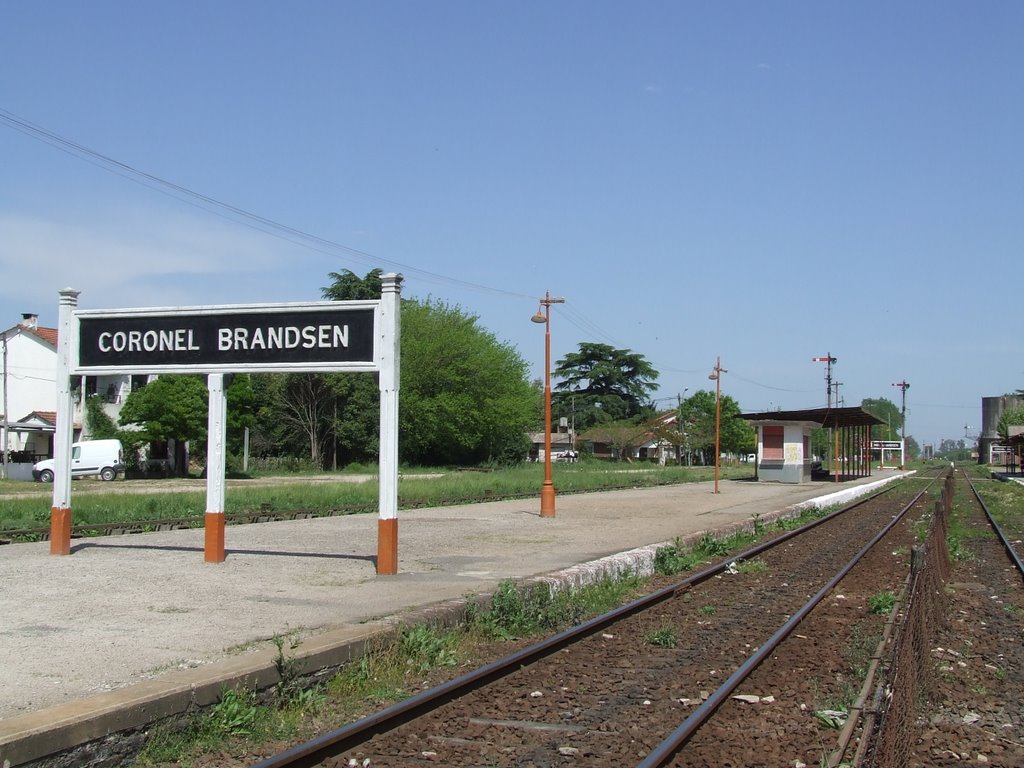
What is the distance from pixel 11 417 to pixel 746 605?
52363mm

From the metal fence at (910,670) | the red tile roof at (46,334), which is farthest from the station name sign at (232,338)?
the red tile roof at (46,334)

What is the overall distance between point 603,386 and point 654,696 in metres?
98.9

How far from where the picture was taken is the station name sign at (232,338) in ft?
39.3

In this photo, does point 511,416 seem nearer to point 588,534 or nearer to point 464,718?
point 588,534

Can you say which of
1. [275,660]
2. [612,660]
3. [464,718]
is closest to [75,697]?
[275,660]

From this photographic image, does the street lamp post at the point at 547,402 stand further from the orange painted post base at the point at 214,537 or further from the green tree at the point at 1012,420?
the green tree at the point at 1012,420

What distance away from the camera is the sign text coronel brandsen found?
12.0 meters

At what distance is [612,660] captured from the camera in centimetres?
805

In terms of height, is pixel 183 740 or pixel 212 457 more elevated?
pixel 212 457

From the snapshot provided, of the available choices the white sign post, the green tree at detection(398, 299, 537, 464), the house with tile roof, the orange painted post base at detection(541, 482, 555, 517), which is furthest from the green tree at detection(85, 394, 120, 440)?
the white sign post

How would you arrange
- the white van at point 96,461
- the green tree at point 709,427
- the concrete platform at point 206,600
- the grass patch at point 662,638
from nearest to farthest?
the concrete platform at point 206,600 → the grass patch at point 662,638 → the white van at point 96,461 → the green tree at point 709,427

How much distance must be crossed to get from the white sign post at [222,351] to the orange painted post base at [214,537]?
0.01 meters

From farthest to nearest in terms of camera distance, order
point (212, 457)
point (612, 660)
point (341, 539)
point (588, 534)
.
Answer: point (588, 534), point (341, 539), point (212, 457), point (612, 660)

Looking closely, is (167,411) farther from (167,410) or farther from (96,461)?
(96,461)
